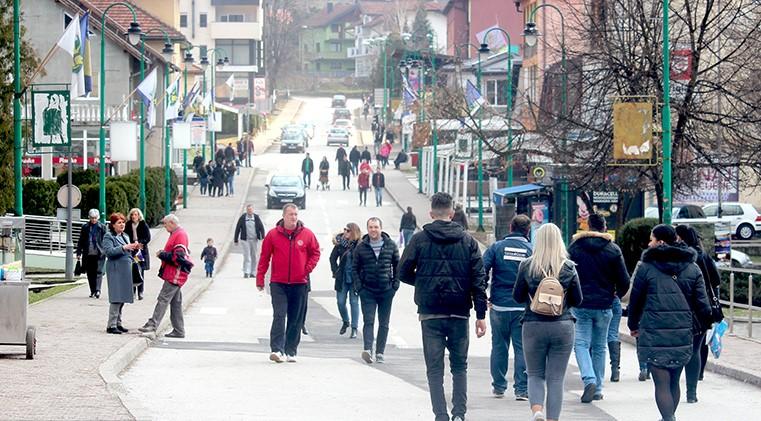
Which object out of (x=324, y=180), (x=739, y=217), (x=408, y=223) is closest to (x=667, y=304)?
(x=408, y=223)

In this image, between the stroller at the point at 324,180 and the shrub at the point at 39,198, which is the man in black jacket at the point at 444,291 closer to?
the shrub at the point at 39,198

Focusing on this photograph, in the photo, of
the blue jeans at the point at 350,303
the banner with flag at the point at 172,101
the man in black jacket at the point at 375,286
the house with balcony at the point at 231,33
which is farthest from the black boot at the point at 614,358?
the house with balcony at the point at 231,33

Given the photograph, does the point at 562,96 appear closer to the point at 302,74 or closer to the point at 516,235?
the point at 516,235

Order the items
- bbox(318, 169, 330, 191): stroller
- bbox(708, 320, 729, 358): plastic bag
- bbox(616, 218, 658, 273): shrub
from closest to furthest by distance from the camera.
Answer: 1. bbox(708, 320, 729, 358): plastic bag
2. bbox(616, 218, 658, 273): shrub
3. bbox(318, 169, 330, 191): stroller

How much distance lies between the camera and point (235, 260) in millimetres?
41500

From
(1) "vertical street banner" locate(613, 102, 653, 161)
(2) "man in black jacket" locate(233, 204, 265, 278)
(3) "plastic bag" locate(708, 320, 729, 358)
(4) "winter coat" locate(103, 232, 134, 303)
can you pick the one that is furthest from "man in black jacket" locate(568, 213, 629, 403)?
(2) "man in black jacket" locate(233, 204, 265, 278)

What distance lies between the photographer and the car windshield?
56909 mm

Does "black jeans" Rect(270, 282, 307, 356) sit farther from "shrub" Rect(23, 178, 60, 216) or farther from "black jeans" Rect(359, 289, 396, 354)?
"shrub" Rect(23, 178, 60, 216)

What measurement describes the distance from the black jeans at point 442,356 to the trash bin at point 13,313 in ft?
18.7

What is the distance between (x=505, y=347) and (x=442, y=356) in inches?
102

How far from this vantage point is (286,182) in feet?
188

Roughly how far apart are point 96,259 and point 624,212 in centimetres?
1545

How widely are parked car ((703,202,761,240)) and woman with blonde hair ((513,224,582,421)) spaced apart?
3960 cm

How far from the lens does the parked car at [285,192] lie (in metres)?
56.0
